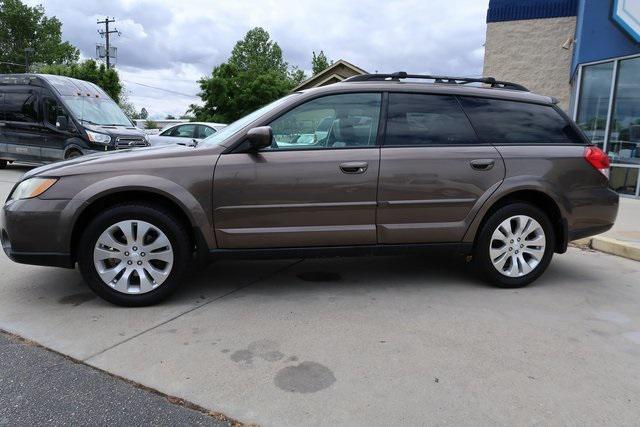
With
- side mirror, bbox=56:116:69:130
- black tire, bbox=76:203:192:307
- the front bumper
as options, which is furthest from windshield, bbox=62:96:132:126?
black tire, bbox=76:203:192:307

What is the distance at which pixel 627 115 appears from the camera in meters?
9.67

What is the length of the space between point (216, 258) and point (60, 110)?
908cm

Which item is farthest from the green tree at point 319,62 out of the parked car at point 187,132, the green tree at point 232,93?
the parked car at point 187,132

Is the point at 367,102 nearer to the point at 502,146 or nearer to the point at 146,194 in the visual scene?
the point at 502,146

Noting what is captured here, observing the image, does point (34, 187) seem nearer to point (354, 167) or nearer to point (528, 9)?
point (354, 167)

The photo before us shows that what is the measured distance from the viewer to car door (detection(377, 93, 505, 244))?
3945 millimetres

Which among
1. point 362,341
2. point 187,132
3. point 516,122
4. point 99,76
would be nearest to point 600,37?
point 516,122

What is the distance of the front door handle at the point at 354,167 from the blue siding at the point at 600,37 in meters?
8.04

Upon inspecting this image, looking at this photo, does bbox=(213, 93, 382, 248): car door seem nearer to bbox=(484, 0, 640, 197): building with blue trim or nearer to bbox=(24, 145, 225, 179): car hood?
bbox=(24, 145, 225, 179): car hood

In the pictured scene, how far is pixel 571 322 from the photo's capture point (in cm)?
366

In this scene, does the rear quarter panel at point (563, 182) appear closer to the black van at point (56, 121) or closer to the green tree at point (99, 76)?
the black van at point (56, 121)

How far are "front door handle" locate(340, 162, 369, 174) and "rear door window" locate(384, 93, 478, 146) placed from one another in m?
0.31

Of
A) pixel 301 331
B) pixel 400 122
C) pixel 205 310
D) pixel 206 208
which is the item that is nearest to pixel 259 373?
pixel 301 331

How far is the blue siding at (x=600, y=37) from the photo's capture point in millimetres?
9438
